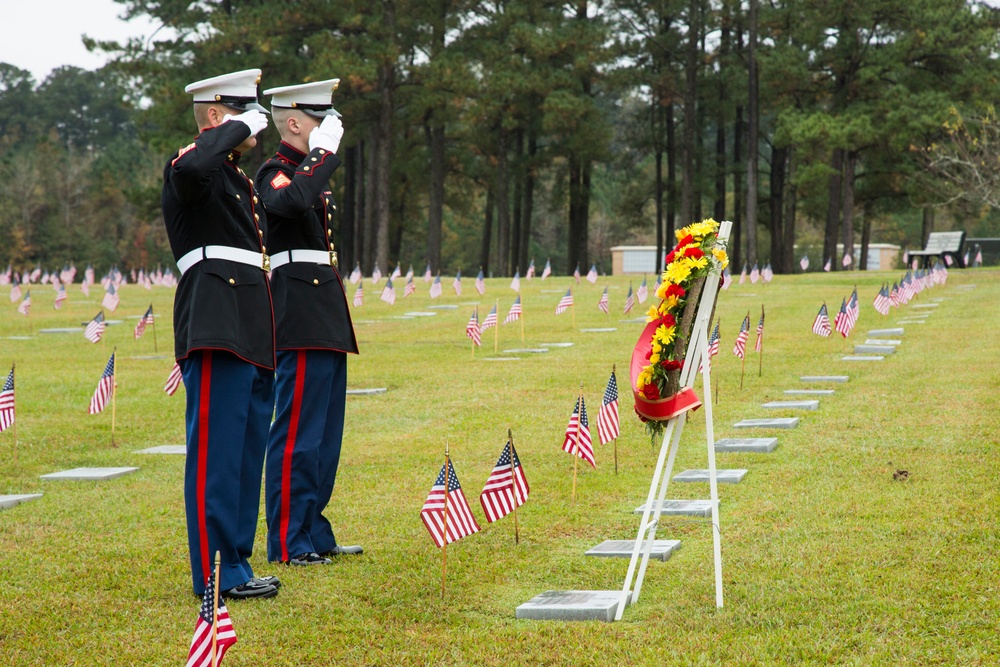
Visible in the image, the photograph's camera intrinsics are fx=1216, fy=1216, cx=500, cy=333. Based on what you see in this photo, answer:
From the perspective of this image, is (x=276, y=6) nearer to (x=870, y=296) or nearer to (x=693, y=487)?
(x=870, y=296)

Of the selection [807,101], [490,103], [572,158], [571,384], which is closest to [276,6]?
[490,103]

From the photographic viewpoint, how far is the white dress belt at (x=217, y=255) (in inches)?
193

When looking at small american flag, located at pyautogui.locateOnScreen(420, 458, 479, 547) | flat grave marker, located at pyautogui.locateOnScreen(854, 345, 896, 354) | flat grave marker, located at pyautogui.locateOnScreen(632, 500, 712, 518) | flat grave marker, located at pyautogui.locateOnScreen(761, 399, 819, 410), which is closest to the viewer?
small american flag, located at pyautogui.locateOnScreen(420, 458, 479, 547)

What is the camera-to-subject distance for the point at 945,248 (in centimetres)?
4272

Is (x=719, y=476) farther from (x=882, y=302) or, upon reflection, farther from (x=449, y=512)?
(x=882, y=302)

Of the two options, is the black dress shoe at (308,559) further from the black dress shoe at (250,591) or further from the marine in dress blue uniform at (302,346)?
the black dress shoe at (250,591)

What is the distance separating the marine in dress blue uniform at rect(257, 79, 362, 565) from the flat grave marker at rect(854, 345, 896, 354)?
10.9 meters

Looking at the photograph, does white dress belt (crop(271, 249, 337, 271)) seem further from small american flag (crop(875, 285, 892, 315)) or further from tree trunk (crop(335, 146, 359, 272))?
tree trunk (crop(335, 146, 359, 272))

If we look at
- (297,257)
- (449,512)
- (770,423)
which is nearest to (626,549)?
(449,512)

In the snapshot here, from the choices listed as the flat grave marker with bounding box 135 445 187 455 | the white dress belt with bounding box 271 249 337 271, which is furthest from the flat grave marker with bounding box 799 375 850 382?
the white dress belt with bounding box 271 249 337 271

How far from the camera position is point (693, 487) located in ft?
23.9

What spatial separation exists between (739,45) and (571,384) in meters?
36.2

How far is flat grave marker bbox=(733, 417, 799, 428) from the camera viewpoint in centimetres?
936

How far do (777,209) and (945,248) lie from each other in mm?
6526
